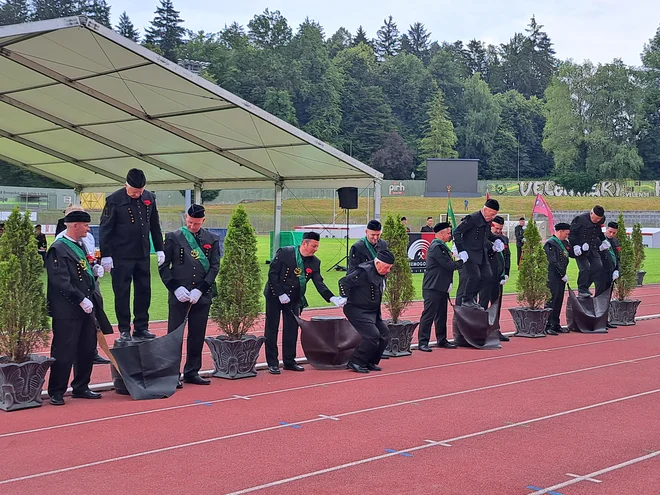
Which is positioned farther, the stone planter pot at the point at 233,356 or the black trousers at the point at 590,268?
the black trousers at the point at 590,268

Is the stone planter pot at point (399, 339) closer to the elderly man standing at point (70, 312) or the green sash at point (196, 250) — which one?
the green sash at point (196, 250)

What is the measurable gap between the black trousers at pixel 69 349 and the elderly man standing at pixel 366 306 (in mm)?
3173

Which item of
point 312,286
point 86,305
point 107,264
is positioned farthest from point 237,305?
point 312,286

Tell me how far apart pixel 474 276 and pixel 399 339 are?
193 centimetres

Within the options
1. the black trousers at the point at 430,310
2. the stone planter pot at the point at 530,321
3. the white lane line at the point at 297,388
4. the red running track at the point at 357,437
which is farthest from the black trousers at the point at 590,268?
the red running track at the point at 357,437

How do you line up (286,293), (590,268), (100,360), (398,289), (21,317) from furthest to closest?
(590,268) < (398,289) < (100,360) < (286,293) < (21,317)

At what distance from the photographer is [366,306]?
981cm

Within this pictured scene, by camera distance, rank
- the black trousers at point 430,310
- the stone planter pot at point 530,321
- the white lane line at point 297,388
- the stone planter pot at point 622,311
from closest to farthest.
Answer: the white lane line at point 297,388, the black trousers at point 430,310, the stone planter pot at point 530,321, the stone planter pot at point 622,311

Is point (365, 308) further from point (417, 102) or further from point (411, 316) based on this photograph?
point (417, 102)

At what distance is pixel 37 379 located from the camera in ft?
24.8

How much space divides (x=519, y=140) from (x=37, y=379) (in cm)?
10565

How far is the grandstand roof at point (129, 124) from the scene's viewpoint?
47.1 ft

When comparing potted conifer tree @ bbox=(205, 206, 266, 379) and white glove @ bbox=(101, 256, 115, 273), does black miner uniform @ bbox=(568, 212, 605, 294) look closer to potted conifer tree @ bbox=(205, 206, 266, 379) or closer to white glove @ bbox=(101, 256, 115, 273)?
potted conifer tree @ bbox=(205, 206, 266, 379)

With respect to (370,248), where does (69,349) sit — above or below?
below
